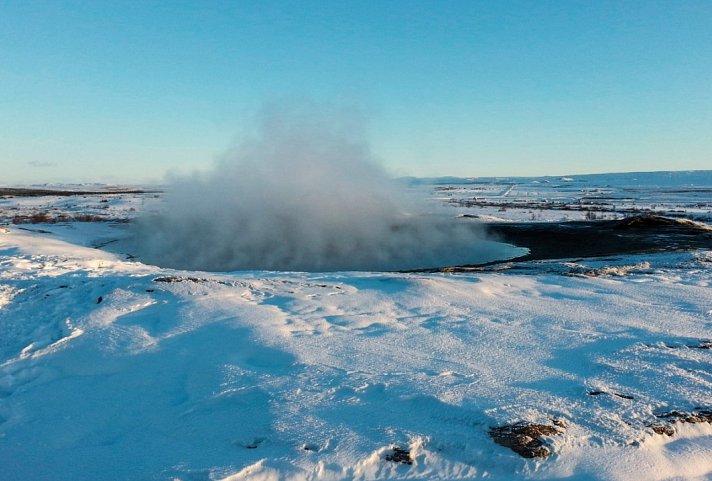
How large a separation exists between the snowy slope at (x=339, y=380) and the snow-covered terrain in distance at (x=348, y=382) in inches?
0.7

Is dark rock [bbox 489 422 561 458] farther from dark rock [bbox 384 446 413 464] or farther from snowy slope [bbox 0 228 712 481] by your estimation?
dark rock [bbox 384 446 413 464]

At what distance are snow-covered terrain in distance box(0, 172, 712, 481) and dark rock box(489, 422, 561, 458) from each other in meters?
0.01

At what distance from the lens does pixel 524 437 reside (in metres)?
3.47

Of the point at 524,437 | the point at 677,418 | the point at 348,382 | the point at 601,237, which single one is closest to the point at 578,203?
the point at 601,237

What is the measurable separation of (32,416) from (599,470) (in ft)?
13.9

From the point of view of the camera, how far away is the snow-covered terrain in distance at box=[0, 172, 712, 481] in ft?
10.8

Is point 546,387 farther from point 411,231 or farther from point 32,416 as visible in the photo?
point 411,231

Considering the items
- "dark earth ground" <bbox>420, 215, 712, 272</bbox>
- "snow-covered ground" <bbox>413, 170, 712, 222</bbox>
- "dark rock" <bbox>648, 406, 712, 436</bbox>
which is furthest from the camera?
"snow-covered ground" <bbox>413, 170, 712, 222</bbox>

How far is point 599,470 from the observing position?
3227mm

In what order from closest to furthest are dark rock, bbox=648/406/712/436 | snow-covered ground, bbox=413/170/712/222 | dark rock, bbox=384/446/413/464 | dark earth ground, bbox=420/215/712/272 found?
dark rock, bbox=384/446/413/464, dark rock, bbox=648/406/712/436, dark earth ground, bbox=420/215/712/272, snow-covered ground, bbox=413/170/712/222

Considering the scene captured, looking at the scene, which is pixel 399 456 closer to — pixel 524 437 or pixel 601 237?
pixel 524 437

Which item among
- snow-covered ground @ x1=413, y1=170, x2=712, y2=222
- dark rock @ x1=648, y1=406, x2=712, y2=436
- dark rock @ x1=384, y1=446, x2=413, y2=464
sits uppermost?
dark rock @ x1=648, y1=406, x2=712, y2=436

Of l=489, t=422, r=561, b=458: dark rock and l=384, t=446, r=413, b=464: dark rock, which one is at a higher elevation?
l=489, t=422, r=561, b=458: dark rock

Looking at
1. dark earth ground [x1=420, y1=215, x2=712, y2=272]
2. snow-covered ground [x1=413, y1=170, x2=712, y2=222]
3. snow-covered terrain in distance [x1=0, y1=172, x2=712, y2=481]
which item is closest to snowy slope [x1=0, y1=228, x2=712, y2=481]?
snow-covered terrain in distance [x1=0, y1=172, x2=712, y2=481]
